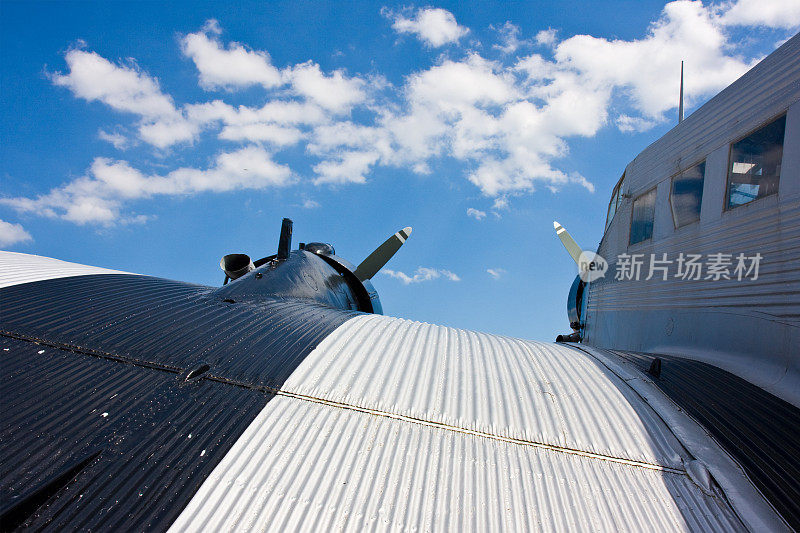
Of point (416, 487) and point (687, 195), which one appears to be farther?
point (687, 195)

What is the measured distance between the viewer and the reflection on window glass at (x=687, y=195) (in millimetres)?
5996

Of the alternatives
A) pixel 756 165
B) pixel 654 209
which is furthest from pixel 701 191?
pixel 654 209

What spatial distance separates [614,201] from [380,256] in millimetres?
6330

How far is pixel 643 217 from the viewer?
24.8 feet

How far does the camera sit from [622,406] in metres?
3.93

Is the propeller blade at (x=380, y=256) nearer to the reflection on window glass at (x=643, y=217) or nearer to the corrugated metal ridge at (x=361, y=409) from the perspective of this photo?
the reflection on window glass at (x=643, y=217)

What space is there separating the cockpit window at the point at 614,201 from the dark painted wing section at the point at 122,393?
6.67m

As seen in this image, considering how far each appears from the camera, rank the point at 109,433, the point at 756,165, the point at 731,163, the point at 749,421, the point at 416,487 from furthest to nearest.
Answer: the point at 731,163 → the point at 756,165 → the point at 749,421 → the point at 109,433 → the point at 416,487

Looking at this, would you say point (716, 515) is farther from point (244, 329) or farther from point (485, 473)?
point (244, 329)

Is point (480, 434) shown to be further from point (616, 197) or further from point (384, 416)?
point (616, 197)

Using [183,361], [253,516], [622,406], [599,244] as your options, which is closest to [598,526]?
[622,406]

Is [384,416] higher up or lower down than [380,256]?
lower down

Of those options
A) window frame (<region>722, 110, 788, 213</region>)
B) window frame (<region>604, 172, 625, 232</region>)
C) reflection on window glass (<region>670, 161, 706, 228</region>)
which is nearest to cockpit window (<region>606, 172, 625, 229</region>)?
window frame (<region>604, 172, 625, 232</region>)

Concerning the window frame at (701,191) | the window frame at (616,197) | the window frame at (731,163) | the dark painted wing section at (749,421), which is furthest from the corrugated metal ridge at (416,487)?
the window frame at (616,197)
